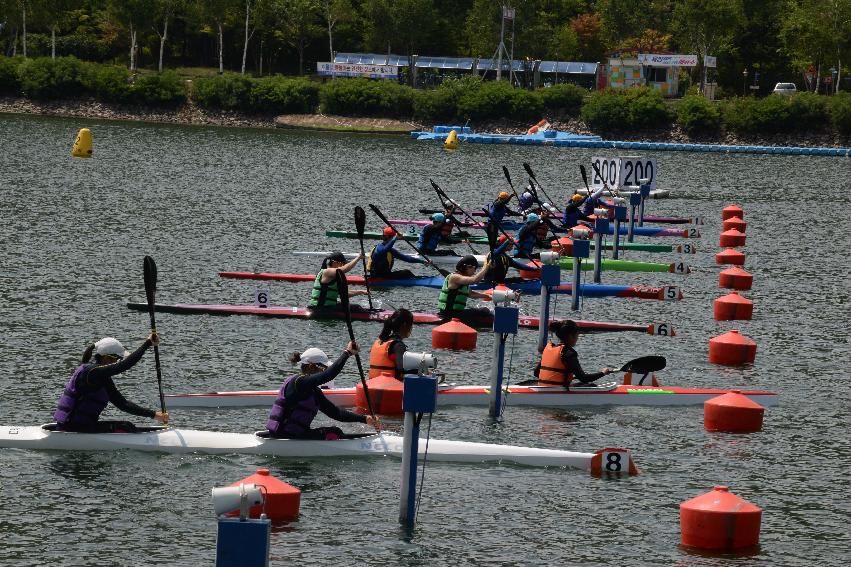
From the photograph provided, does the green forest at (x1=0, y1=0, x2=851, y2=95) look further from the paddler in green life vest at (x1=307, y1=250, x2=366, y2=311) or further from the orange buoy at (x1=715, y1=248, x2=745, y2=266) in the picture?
the paddler in green life vest at (x1=307, y1=250, x2=366, y2=311)

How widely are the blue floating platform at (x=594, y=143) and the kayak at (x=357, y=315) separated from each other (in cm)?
7198

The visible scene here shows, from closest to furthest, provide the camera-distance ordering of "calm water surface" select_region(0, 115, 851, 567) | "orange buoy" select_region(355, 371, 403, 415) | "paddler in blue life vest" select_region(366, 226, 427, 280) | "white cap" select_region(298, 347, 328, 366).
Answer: "calm water surface" select_region(0, 115, 851, 567) < "white cap" select_region(298, 347, 328, 366) < "orange buoy" select_region(355, 371, 403, 415) < "paddler in blue life vest" select_region(366, 226, 427, 280)

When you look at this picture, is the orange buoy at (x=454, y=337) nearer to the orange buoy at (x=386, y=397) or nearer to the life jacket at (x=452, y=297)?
the life jacket at (x=452, y=297)

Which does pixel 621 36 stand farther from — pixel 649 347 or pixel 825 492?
pixel 825 492

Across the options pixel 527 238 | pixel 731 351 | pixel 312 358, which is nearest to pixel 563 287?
pixel 527 238

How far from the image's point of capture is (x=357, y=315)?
29.8 meters

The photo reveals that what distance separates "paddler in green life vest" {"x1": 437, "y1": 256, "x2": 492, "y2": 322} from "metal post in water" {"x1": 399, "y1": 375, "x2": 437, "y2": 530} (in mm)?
12299

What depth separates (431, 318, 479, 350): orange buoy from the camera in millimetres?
27672

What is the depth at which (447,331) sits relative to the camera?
91.1ft

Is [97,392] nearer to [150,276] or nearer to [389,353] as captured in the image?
[150,276]

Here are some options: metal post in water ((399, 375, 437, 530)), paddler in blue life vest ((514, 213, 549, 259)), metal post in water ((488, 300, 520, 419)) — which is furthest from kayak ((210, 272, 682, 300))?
metal post in water ((399, 375, 437, 530))

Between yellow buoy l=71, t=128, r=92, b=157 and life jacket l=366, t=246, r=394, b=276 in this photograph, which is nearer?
life jacket l=366, t=246, r=394, b=276

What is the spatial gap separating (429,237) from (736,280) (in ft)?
26.8

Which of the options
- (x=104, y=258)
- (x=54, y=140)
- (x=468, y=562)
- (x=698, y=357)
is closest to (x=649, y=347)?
(x=698, y=357)
